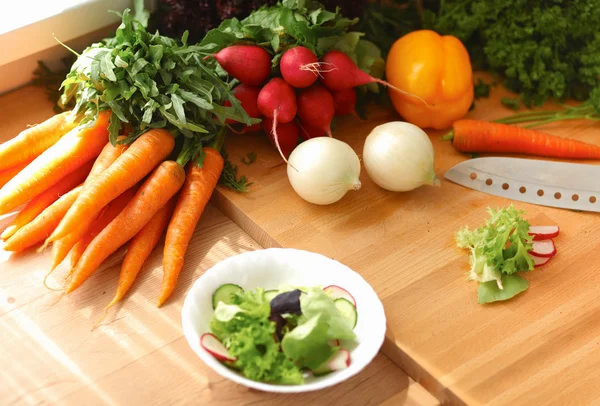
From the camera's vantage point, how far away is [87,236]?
4.46 ft

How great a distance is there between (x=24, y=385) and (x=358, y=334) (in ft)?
1.71

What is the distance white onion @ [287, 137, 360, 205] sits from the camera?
1.38m

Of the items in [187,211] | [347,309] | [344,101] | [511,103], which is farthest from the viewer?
[511,103]

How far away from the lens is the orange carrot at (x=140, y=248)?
1.27 metres

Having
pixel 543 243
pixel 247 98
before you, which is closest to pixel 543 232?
pixel 543 243

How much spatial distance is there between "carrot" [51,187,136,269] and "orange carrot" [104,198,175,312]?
0.07 meters

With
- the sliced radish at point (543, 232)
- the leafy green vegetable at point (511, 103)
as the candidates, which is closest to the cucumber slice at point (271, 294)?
the sliced radish at point (543, 232)

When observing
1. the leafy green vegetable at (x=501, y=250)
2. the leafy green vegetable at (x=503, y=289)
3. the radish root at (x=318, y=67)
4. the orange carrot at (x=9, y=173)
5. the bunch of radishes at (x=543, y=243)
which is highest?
the radish root at (x=318, y=67)

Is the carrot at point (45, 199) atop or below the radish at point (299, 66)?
below

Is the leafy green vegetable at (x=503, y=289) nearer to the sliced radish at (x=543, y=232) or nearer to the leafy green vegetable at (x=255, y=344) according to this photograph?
the sliced radish at (x=543, y=232)

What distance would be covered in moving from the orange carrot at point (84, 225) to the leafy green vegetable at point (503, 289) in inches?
27.6

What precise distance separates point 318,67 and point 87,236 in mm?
570

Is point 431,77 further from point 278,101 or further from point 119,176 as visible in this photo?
point 119,176

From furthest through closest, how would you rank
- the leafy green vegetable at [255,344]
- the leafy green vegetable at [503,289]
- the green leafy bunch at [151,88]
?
the green leafy bunch at [151,88]
the leafy green vegetable at [503,289]
the leafy green vegetable at [255,344]
